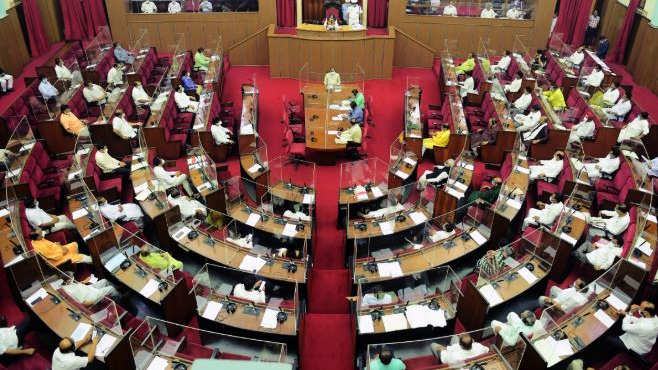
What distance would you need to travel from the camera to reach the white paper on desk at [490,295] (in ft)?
24.8

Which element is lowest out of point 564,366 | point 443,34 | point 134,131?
point 564,366

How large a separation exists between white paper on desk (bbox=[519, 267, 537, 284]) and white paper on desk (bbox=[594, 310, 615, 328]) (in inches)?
39.5

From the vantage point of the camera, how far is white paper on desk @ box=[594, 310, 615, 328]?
7.18 m

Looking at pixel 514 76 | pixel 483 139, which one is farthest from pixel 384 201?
pixel 514 76

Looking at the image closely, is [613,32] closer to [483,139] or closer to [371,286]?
[483,139]

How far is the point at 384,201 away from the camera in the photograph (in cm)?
1066

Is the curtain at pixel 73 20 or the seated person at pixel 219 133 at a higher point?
the curtain at pixel 73 20

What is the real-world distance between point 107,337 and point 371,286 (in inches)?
157

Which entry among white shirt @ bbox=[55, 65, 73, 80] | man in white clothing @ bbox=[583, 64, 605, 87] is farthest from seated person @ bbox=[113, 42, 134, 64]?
man in white clothing @ bbox=[583, 64, 605, 87]

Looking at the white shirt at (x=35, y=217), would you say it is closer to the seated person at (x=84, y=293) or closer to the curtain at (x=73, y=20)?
the seated person at (x=84, y=293)

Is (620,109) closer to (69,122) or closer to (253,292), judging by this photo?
(253,292)

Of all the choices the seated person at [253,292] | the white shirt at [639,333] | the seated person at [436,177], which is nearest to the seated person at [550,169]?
the seated person at [436,177]

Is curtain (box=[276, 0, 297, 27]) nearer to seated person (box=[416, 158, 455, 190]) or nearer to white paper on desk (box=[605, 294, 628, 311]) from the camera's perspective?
seated person (box=[416, 158, 455, 190])

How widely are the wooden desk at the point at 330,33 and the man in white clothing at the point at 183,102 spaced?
533cm
